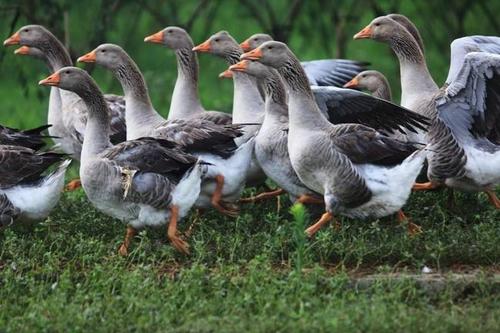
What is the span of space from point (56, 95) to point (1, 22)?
3.02 metres

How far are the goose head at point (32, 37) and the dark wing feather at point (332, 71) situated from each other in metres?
2.56

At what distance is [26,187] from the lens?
29.7 ft

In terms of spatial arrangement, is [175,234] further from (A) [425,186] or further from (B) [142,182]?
(A) [425,186]

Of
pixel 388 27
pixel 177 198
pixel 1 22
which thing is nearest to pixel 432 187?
pixel 388 27

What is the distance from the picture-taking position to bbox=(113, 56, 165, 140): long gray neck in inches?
396

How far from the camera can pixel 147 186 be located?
8633mm

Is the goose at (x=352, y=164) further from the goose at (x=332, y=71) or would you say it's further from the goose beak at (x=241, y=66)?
the goose at (x=332, y=71)

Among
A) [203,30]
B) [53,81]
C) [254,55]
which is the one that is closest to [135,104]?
[53,81]

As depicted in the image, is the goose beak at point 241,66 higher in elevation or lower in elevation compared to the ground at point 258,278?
higher

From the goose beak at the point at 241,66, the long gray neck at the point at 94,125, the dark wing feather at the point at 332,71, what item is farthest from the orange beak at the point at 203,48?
the long gray neck at the point at 94,125

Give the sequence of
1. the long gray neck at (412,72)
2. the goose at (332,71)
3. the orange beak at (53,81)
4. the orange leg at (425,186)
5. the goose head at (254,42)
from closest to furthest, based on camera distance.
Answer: the orange beak at (53,81)
the orange leg at (425,186)
the long gray neck at (412,72)
the goose head at (254,42)
the goose at (332,71)

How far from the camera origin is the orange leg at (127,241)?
832cm

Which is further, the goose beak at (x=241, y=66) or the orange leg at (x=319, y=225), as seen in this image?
the goose beak at (x=241, y=66)

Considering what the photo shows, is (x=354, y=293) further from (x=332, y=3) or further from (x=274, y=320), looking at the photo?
(x=332, y=3)
